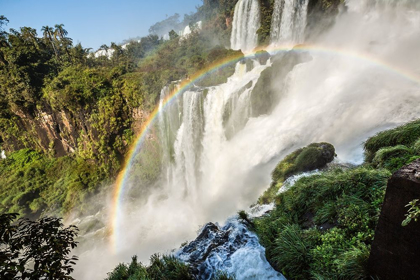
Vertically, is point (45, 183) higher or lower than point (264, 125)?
lower

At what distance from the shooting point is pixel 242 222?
5.92 metres

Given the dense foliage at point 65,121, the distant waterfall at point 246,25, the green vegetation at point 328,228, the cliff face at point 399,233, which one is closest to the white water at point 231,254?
the green vegetation at point 328,228

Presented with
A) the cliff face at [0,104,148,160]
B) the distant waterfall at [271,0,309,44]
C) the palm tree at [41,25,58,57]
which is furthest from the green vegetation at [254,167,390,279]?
the palm tree at [41,25,58,57]

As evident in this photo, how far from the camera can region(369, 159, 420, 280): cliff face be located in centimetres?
225

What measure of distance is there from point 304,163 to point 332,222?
4.10 metres

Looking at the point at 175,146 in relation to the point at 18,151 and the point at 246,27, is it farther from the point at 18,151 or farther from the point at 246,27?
the point at 18,151

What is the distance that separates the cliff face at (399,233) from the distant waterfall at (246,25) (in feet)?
90.1

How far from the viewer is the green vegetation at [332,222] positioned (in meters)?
3.32

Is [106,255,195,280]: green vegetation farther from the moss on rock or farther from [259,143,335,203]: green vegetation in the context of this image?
the moss on rock

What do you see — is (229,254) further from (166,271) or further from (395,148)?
(395,148)

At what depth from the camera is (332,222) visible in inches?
168

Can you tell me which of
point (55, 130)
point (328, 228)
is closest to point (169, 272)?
point (328, 228)

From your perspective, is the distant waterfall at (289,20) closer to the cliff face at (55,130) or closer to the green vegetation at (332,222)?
the cliff face at (55,130)

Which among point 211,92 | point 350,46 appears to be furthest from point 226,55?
point 350,46
